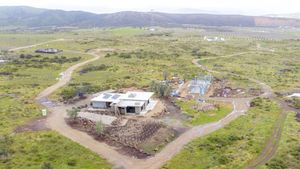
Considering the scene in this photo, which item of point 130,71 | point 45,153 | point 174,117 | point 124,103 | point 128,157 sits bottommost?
point 45,153

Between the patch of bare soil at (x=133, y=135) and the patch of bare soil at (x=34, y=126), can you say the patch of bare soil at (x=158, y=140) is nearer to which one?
the patch of bare soil at (x=133, y=135)

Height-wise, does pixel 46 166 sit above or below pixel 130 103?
below

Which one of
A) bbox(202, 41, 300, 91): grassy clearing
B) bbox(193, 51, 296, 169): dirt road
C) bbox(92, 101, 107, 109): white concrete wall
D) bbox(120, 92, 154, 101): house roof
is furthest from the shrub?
bbox(202, 41, 300, 91): grassy clearing

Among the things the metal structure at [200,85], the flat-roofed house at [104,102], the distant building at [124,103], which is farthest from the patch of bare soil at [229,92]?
the flat-roofed house at [104,102]

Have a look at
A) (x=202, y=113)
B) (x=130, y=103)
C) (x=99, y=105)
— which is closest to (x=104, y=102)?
(x=99, y=105)

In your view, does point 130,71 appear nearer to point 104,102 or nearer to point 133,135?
point 104,102

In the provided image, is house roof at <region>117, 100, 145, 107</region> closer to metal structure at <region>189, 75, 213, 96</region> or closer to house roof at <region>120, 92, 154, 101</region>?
house roof at <region>120, 92, 154, 101</region>

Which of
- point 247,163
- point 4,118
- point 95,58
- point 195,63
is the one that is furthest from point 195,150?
point 95,58
